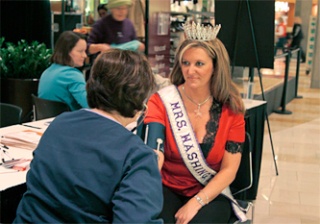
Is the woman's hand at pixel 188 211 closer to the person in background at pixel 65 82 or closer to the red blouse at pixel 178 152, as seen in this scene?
the red blouse at pixel 178 152

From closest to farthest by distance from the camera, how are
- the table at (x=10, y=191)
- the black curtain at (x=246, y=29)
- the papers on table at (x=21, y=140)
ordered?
the table at (x=10, y=191), the papers on table at (x=21, y=140), the black curtain at (x=246, y=29)

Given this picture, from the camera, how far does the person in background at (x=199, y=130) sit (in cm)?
252

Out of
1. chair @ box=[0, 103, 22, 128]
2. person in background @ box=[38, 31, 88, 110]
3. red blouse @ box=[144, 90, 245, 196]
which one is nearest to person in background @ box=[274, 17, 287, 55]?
person in background @ box=[38, 31, 88, 110]

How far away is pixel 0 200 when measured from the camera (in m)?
1.95

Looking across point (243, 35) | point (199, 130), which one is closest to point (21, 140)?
point (199, 130)

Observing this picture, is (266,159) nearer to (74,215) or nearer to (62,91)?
(62,91)

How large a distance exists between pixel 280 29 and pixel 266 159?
9812 mm

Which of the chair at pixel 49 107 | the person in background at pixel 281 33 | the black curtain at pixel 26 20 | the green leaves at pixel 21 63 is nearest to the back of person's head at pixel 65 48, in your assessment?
the chair at pixel 49 107

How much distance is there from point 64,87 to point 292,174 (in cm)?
237

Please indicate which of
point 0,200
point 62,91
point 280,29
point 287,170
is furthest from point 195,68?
point 280,29

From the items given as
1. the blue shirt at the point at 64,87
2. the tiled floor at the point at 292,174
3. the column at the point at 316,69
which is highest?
the blue shirt at the point at 64,87

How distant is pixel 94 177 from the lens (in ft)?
4.72

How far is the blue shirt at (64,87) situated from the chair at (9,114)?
658 millimetres

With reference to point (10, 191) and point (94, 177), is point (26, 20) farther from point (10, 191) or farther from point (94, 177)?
point (94, 177)
